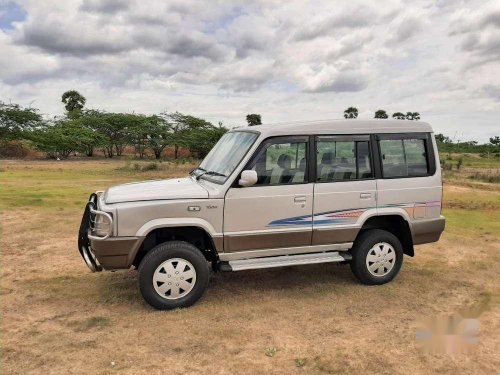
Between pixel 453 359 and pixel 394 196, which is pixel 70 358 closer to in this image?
pixel 453 359

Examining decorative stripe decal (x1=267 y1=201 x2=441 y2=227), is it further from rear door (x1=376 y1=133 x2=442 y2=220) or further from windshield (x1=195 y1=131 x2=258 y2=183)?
windshield (x1=195 y1=131 x2=258 y2=183)

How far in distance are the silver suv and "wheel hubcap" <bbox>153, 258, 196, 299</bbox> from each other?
0.01m

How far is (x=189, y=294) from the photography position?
17.5 ft

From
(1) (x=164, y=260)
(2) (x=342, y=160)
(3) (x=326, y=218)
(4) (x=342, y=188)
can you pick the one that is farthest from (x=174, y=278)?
(2) (x=342, y=160)

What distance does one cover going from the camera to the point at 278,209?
18.3ft

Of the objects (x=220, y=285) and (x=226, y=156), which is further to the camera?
(x=220, y=285)

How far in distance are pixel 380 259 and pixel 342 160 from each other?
1446 mm

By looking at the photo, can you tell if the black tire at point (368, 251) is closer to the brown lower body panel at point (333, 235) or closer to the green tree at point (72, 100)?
the brown lower body panel at point (333, 235)

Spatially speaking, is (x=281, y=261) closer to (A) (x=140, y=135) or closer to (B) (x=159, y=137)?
(A) (x=140, y=135)

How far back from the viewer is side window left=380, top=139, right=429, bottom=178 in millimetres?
6102

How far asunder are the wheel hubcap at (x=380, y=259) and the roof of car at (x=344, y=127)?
154 cm

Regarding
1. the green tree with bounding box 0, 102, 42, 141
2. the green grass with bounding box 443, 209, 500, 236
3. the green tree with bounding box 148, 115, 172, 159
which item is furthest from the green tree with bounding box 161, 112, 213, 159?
the green grass with bounding box 443, 209, 500, 236

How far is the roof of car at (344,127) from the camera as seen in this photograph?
5.71 m

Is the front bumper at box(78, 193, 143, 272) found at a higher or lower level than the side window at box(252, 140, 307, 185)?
lower
